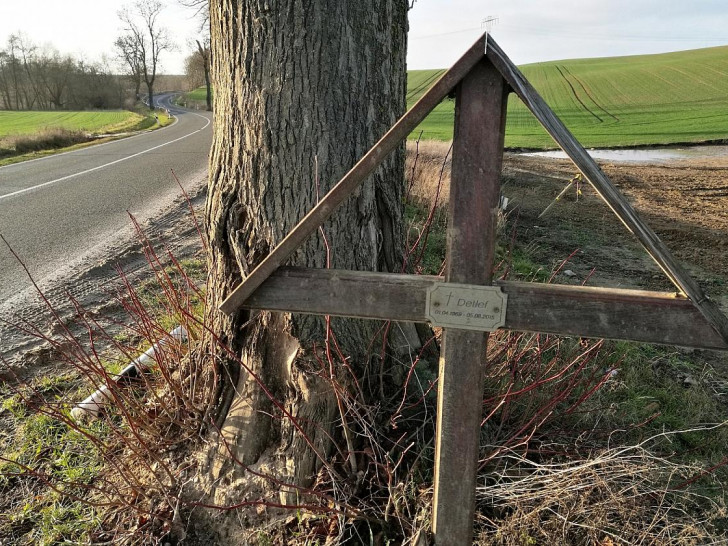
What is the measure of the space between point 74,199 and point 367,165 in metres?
9.06

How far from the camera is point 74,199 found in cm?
877

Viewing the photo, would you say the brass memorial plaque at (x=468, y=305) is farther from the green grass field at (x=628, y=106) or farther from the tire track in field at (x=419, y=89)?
the green grass field at (x=628, y=106)

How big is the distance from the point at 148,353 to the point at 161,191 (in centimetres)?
694

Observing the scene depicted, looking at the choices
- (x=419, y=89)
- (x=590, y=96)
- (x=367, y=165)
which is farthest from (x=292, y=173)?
(x=590, y=96)

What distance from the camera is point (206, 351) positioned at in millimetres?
2596

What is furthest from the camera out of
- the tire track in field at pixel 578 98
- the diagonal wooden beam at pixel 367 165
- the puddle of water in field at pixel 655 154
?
the tire track in field at pixel 578 98

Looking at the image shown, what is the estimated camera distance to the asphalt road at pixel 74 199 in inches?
230

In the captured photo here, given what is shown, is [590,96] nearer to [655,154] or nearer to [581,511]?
[655,154]

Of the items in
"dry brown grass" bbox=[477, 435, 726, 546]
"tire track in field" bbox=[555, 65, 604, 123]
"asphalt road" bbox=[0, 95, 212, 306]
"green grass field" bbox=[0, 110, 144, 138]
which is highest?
"tire track in field" bbox=[555, 65, 604, 123]

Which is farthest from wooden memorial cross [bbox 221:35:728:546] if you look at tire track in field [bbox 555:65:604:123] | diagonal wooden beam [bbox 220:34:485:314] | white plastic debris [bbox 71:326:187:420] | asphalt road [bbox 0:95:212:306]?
tire track in field [bbox 555:65:604:123]

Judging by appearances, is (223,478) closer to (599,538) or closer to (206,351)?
(206,351)

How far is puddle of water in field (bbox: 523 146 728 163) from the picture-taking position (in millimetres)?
19922

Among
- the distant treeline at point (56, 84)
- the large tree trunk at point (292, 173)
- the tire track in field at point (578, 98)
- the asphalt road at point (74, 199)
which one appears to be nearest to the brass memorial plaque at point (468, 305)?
the large tree trunk at point (292, 173)

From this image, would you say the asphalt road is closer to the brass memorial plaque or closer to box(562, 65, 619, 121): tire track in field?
the brass memorial plaque
